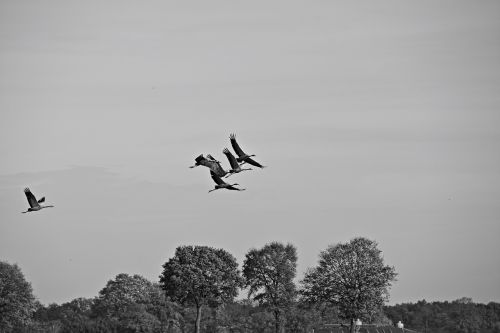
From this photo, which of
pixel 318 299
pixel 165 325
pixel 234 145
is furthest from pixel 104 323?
pixel 234 145

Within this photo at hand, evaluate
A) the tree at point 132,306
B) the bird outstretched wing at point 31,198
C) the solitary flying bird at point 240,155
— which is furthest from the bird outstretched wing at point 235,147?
the tree at point 132,306

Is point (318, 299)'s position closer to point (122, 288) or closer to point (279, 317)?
point (279, 317)

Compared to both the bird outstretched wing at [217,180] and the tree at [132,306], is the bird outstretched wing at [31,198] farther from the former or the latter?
the tree at [132,306]

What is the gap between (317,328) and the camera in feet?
464

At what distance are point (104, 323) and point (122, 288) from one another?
45.4m

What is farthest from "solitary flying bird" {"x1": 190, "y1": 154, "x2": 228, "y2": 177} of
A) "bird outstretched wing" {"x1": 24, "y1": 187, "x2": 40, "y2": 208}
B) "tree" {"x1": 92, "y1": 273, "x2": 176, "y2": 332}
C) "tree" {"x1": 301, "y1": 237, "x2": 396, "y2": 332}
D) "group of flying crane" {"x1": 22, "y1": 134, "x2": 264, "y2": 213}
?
"tree" {"x1": 92, "y1": 273, "x2": 176, "y2": 332}

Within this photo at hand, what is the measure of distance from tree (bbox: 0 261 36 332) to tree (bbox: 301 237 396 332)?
46958mm

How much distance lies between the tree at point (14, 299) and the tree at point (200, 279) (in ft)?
90.5

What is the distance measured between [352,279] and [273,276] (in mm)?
15605

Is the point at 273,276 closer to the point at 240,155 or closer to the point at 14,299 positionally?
the point at 14,299

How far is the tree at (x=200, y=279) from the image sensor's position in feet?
405

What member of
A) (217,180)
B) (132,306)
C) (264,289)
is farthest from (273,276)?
(217,180)

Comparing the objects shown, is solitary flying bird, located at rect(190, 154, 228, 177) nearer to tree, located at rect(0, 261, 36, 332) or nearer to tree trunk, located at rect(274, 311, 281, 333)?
tree trunk, located at rect(274, 311, 281, 333)

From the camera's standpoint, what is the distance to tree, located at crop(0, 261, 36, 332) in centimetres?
13762
